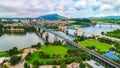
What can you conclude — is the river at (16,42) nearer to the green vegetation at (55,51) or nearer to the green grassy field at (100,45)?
the green vegetation at (55,51)

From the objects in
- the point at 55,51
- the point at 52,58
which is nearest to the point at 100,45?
the point at 55,51

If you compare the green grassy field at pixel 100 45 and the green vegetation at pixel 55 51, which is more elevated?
the green vegetation at pixel 55 51

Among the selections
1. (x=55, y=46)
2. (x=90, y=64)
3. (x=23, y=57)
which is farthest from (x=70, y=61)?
(x=55, y=46)

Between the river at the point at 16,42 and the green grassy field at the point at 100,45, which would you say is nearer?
the green grassy field at the point at 100,45

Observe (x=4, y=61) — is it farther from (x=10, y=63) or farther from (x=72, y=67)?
(x=72, y=67)

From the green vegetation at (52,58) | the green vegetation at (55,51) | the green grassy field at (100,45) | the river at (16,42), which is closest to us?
the green vegetation at (52,58)

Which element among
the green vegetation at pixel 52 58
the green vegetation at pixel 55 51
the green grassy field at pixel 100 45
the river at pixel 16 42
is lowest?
the river at pixel 16 42

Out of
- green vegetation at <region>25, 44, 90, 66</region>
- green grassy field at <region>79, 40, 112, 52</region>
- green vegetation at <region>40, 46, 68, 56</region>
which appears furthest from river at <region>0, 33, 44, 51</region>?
green grassy field at <region>79, 40, 112, 52</region>

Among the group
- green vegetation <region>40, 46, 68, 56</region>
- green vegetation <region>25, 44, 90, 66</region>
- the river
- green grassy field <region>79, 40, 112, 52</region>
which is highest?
green vegetation <region>25, 44, 90, 66</region>

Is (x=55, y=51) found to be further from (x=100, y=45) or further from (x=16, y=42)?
(x=16, y=42)

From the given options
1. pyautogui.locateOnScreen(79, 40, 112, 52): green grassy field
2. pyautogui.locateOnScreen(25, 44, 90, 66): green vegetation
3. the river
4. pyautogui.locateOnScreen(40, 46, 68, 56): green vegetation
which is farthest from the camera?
the river

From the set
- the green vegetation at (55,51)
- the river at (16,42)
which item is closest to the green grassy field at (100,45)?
the green vegetation at (55,51)

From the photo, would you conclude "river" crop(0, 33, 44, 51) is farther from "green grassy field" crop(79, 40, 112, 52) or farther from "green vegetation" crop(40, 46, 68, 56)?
"green grassy field" crop(79, 40, 112, 52)
